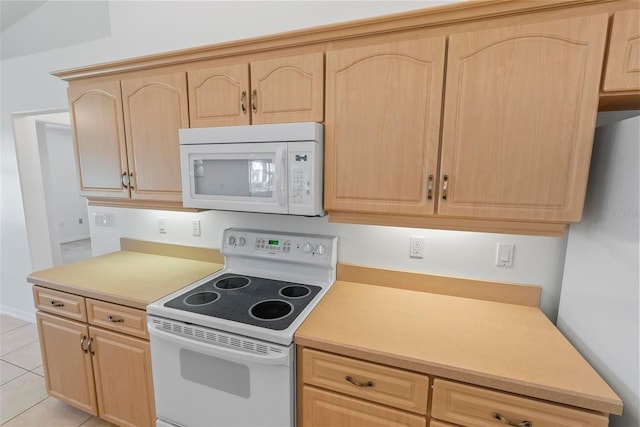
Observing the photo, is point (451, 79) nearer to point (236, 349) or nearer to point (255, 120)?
point (255, 120)

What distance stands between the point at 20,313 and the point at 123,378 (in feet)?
8.12

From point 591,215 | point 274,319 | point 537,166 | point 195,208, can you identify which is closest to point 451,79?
point 537,166

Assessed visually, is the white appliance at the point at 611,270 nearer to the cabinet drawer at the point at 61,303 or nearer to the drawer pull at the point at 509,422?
the drawer pull at the point at 509,422

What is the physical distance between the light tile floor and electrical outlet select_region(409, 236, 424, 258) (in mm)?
2120

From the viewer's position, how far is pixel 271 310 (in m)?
1.40

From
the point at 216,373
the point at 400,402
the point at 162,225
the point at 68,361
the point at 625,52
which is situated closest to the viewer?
the point at 625,52

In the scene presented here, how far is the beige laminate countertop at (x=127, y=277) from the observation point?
1.55 m

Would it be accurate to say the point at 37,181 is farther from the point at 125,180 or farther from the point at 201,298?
the point at 201,298

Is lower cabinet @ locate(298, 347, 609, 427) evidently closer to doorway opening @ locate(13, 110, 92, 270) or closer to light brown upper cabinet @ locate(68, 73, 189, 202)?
light brown upper cabinet @ locate(68, 73, 189, 202)

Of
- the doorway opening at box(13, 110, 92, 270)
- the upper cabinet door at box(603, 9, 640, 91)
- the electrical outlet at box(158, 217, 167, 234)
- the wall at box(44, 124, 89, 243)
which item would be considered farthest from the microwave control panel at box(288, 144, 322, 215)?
the wall at box(44, 124, 89, 243)

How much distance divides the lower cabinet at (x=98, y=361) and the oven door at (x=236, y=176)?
686mm

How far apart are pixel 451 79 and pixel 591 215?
75 cm

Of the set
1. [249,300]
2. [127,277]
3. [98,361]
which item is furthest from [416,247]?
[98,361]

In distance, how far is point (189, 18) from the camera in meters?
1.90
